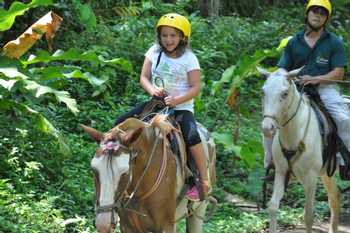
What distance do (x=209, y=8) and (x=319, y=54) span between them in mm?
10250

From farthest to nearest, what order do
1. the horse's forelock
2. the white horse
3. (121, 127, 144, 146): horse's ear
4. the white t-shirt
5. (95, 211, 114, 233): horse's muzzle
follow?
the white horse < the white t-shirt < the horse's forelock < (121, 127, 144, 146): horse's ear < (95, 211, 114, 233): horse's muzzle

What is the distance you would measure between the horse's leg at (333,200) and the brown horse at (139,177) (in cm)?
319

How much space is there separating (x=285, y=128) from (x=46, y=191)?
2974 mm

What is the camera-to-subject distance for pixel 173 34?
5770 millimetres

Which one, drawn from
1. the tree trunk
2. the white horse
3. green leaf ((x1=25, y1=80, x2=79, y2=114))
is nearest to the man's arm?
the white horse

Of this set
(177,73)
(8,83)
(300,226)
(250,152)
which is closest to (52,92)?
(8,83)

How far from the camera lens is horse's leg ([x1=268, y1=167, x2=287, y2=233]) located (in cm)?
741

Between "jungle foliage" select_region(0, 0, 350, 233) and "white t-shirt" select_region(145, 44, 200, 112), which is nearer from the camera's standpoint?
"white t-shirt" select_region(145, 44, 200, 112)

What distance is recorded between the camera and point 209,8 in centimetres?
1786

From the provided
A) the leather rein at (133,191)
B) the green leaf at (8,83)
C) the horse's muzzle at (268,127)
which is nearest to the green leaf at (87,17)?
the green leaf at (8,83)

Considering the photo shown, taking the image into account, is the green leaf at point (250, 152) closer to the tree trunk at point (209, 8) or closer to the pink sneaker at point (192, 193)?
the pink sneaker at point (192, 193)

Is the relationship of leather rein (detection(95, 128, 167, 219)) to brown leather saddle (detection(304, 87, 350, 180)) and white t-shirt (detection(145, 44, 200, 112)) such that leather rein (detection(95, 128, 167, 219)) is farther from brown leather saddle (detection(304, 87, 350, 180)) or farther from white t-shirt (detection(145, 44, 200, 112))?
brown leather saddle (detection(304, 87, 350, 180))

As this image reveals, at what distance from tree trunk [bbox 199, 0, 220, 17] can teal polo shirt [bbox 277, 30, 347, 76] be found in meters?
9.79

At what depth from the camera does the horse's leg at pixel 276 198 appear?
7.41 meters
